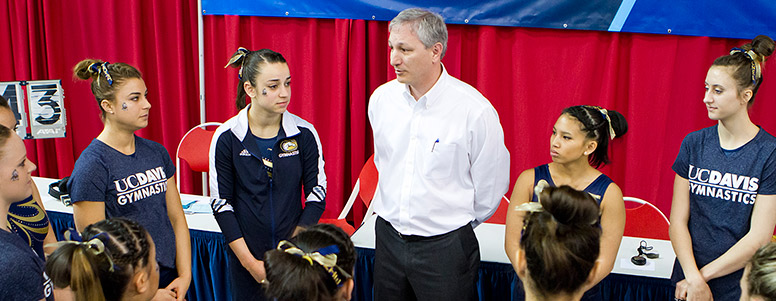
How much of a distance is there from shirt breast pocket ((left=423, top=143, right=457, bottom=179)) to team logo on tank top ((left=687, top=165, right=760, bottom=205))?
→ 35.0 inches

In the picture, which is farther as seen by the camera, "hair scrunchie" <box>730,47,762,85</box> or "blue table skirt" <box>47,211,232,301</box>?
"blue table skirt" <box>47,211,232,301</box>

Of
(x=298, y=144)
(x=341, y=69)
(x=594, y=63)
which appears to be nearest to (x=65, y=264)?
(x=298, y=144)

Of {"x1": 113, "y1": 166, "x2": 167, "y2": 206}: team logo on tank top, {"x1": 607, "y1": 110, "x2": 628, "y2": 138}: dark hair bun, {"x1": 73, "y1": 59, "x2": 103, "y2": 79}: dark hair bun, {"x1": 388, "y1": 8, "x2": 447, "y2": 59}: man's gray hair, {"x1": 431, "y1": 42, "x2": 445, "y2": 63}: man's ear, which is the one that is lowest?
{"x1": 113, "y1": 166, "x2": 167, "y2": 206}: team logo on tank top

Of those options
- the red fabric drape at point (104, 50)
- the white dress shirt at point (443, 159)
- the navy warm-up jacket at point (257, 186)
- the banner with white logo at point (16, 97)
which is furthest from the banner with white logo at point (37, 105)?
the white dress shirt at point (443, 159)

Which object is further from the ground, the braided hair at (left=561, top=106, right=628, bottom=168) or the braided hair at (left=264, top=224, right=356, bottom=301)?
the braided hair at (left=561, top=106, right=628, bottom=168)

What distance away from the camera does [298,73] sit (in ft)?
13.5

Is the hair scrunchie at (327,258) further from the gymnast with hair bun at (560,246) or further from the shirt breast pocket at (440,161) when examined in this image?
the shirt breast pocket at (440,161)

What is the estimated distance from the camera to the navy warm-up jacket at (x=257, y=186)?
87.4 inches

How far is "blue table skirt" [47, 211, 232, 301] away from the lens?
8.91 feet

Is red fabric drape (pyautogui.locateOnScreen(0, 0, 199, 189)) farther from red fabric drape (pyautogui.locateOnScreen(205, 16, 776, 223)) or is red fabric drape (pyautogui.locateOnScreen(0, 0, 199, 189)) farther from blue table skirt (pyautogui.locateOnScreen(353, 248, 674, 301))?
blue table skirt (pyautogui.locateOnScreen(353, 248, 674, 301))

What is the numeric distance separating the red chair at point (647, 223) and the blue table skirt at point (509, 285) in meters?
0.51

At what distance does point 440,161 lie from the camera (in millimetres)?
2092

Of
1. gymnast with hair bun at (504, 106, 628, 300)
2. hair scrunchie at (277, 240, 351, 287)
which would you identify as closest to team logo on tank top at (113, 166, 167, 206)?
hair scrunchie at (277, 240, 351, 287)

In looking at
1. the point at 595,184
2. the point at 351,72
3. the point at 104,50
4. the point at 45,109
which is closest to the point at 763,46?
the point at 595,184
